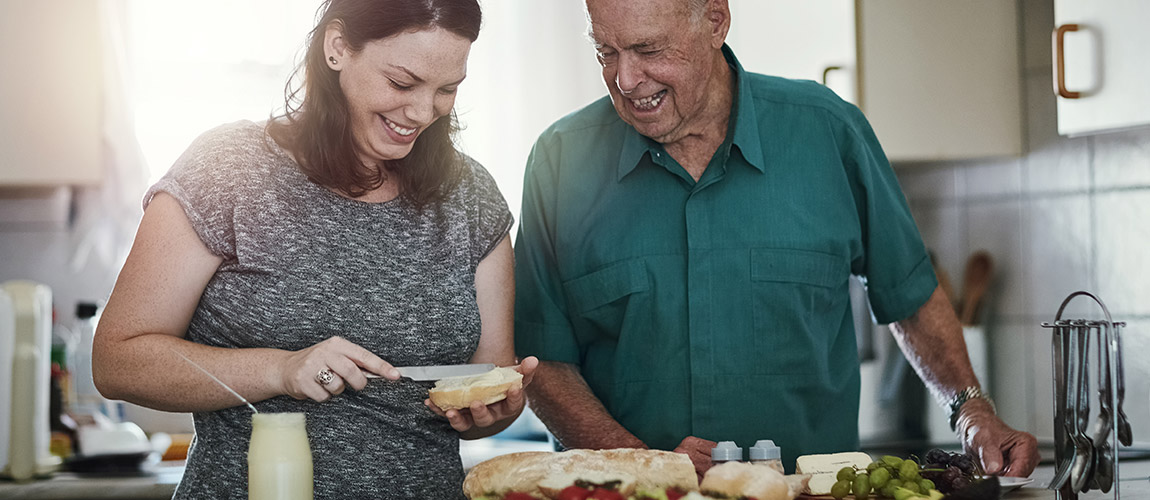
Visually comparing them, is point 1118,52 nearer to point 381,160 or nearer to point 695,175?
point 695,175

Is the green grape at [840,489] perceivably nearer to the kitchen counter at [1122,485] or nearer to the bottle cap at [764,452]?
the bottle cap at [764,452]

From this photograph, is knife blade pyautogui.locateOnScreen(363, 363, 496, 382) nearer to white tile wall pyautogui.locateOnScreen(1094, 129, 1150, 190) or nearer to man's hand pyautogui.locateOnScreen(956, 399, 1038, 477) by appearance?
man's hand pyautogui.locateOnScreen(956, 399, 1038, 477)

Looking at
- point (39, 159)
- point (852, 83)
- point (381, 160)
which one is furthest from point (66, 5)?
point (852, 83)

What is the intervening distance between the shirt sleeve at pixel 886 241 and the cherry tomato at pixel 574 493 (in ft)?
2.79

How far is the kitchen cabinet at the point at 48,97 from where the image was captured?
2.63 meters

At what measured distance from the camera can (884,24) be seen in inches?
103

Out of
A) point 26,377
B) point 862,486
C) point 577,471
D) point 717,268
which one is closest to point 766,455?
point 862,486

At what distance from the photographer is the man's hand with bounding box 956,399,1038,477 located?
1460 mm

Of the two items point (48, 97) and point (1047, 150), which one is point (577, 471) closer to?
point (1047, 150)

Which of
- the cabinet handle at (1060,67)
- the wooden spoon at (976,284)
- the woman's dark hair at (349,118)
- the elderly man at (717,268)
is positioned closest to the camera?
the woman's dark hair at (349,118)

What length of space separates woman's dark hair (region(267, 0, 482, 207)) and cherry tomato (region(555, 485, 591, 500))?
0.57m

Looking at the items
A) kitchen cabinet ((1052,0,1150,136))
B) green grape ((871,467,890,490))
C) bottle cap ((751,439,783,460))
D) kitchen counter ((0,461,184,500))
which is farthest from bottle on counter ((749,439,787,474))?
kitchen counter ((0,461,184,500))

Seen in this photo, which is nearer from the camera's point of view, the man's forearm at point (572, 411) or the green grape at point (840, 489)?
the green grape at point (840, 489)

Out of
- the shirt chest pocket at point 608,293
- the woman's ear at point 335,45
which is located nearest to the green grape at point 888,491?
the shirt chest pocket at point 608,293
